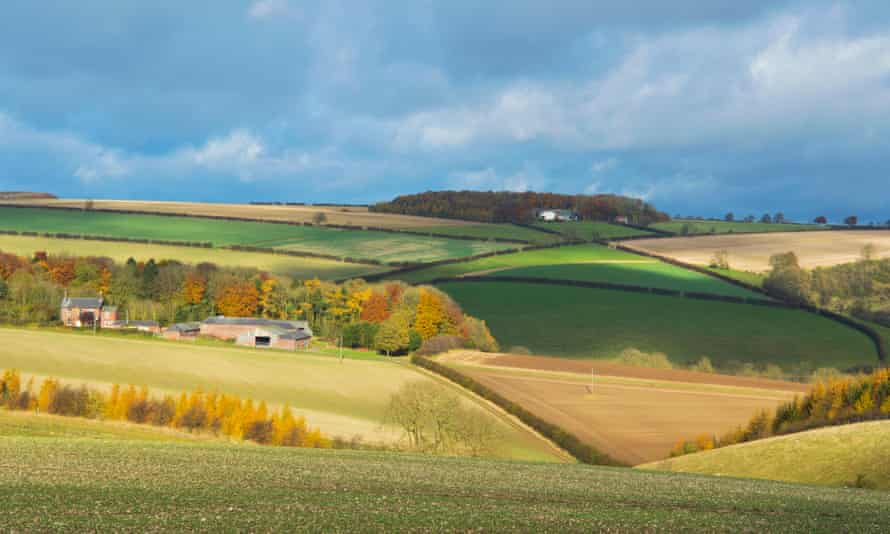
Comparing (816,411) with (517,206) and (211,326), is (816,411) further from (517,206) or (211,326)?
(517,206)

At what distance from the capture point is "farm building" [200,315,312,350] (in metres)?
105

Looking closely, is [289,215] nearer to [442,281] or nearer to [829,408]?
[442,281]

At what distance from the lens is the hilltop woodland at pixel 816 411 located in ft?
184

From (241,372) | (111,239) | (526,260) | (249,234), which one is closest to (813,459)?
(241,372)

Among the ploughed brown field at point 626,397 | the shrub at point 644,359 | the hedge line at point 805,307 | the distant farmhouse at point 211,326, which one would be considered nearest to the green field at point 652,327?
the hedge line at point 805,307

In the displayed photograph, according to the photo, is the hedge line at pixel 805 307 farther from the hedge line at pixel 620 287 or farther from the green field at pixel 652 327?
the hedge line at pixel 620 287

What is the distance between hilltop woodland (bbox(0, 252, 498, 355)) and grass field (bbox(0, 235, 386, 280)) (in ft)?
18.8

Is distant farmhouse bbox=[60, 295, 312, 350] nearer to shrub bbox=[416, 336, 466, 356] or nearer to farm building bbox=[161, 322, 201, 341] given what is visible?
farm building bbox=[161, 322, 201, 341]

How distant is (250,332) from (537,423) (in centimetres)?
5451

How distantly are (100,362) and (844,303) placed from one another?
305 feet

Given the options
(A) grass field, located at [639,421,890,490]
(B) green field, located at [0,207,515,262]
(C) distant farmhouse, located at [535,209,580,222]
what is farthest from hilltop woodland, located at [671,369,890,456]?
(C) distant farmhouse, located at [535,209,580,222]

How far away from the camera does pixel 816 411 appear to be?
60344 millimetres

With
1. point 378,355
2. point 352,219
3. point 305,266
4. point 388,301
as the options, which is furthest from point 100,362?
point 352,219

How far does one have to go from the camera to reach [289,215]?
18525 cm
